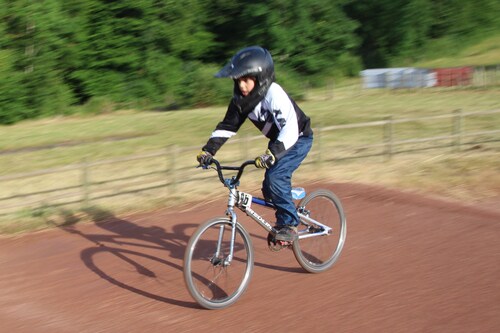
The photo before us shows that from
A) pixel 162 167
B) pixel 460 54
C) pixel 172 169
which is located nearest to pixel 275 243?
pixel 172 169

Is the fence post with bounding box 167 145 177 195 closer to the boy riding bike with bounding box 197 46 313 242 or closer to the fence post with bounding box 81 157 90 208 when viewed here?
the fence post with bounding box 81 157 90 208

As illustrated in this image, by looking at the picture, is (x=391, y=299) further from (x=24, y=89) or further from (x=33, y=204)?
(x=24, y=89)

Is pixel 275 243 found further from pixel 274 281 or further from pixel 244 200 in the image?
pixel 244 200

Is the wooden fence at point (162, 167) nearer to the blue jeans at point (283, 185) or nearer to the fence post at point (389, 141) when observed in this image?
the fence post at point (389, 141)

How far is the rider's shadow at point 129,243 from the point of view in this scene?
7.12m

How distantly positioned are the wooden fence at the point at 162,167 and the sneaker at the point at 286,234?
4.78 metres

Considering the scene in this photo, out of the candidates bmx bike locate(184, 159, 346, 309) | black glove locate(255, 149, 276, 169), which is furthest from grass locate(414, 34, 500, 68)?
black glove locate(255, 149, 276, 169)

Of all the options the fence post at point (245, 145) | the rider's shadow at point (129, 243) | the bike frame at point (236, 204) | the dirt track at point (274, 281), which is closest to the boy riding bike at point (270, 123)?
the bike frame at point (236, 204)

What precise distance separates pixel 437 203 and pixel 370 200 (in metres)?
0.91

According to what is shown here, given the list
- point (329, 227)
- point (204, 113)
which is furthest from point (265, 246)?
point (204, 113)

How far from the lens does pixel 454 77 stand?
1426 inches

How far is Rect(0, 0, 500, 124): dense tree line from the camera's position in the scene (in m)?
30.3

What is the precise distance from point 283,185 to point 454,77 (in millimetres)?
31617

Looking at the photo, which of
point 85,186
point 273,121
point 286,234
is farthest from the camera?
point 85,186
